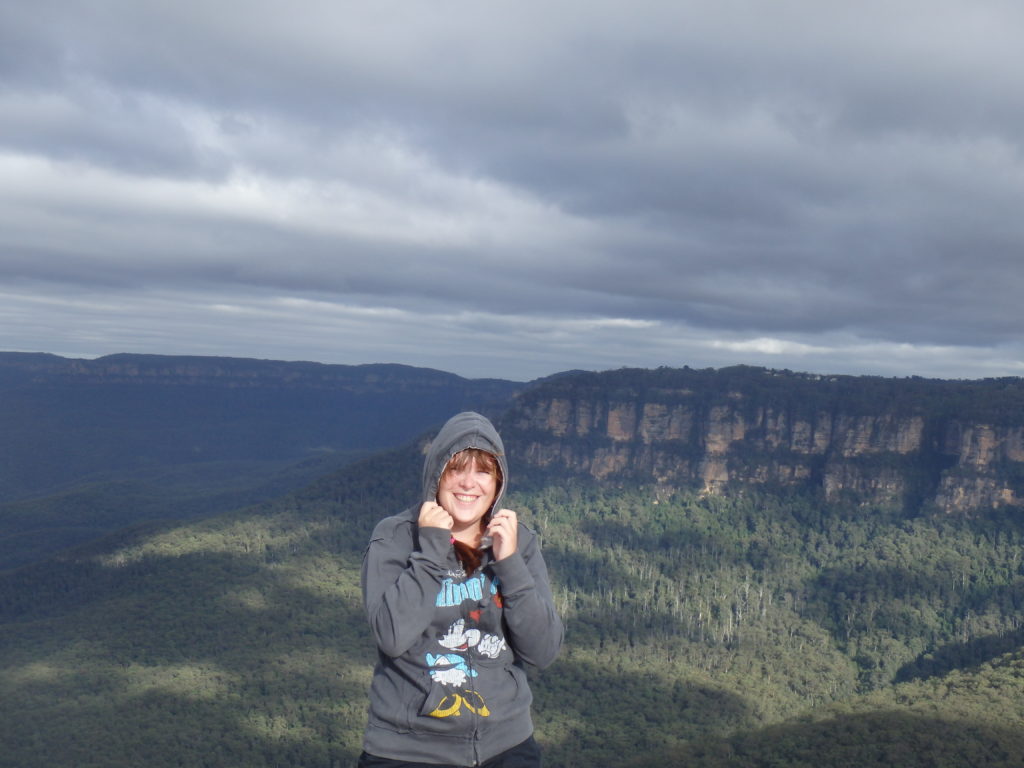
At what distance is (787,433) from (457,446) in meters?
149

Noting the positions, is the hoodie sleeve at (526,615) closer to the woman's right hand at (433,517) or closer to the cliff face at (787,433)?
the woman's right hand at (433,517)

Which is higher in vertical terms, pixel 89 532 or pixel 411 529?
pixel 411 529

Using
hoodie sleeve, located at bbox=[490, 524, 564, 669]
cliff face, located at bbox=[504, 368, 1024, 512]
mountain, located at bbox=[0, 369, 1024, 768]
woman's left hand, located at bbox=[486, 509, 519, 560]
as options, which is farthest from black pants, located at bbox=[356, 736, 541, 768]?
cliff face, located at bbox=[504, 368, 1024, 512]

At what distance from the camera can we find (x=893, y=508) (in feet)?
425

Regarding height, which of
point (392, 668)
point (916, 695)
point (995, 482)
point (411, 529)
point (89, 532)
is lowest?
point (89, 532)

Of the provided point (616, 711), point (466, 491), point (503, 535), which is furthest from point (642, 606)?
point (503, 535)

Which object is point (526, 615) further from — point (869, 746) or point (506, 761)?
point (869, 746)

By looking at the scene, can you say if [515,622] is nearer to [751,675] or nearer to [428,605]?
[428,605]

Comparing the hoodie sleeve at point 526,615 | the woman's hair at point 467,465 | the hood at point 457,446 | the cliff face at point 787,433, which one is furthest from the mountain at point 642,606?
the hood at point 457,446

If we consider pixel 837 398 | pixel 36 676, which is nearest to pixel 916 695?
pixel 36 676

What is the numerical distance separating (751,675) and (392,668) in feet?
283

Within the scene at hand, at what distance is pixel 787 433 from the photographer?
5792 inches

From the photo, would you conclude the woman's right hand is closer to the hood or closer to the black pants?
the hood

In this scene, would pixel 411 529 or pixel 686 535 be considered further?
pixel 686 535
